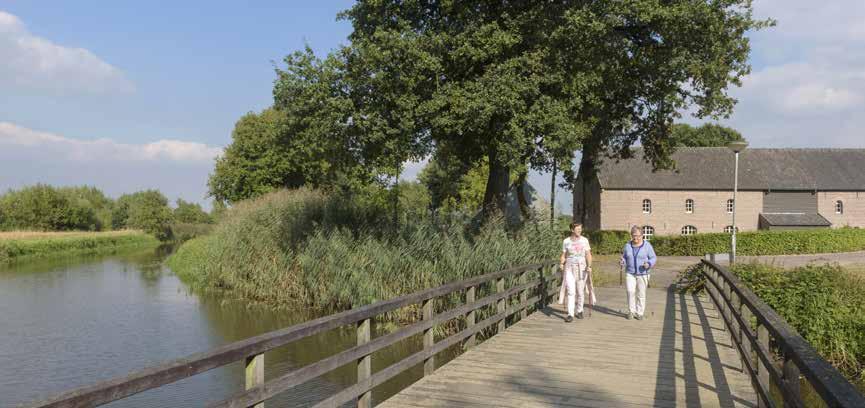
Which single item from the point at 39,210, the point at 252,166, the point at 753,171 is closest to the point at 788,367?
the point at 252,166

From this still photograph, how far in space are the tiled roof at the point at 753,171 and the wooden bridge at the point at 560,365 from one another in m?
44.2

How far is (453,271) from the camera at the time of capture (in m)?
14.3

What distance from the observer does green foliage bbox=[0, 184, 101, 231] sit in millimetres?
61656

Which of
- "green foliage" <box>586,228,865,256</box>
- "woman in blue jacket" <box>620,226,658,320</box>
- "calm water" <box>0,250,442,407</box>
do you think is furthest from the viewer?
"green foliage" <box>586,228,865,256</box>

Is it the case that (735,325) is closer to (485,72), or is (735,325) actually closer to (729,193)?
(485,72)

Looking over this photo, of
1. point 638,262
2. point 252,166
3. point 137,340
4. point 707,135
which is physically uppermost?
point 707,135

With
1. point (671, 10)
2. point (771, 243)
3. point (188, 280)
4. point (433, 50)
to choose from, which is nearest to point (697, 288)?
point (671, 10)

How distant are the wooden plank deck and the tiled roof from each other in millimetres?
44840

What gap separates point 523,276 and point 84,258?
39168 millimetres

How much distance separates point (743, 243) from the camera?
3716 centimetres

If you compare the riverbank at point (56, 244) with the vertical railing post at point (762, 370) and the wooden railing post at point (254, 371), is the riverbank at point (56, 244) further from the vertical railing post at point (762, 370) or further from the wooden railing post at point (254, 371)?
the vertical railing post at point (762, 370)

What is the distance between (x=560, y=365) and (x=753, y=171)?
53148 millimetres

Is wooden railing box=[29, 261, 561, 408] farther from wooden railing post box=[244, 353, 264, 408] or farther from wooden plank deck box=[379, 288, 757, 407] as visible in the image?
wooden plank deck box=[379, 288, 757, 407]

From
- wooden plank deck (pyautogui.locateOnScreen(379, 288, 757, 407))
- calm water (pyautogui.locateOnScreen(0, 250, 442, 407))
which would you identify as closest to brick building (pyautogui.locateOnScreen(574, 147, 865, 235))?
calm water (pyautogui.locateOnScreen(0, 250, 442, 407))
